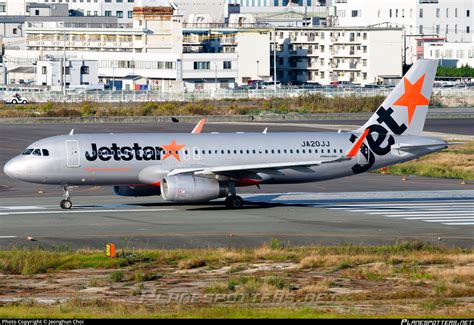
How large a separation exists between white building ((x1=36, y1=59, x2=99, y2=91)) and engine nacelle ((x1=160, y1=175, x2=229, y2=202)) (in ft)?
425

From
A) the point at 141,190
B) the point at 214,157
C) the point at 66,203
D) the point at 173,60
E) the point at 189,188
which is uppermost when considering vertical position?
the point at 173,60

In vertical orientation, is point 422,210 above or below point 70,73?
below

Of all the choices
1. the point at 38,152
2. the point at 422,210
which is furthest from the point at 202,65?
the point at 38,152

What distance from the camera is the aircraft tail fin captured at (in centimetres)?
5922

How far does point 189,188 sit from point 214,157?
3.43 metres

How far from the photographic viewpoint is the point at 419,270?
37.1m

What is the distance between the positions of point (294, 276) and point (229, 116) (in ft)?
291

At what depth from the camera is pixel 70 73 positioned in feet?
605

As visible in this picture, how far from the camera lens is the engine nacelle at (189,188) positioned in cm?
5244

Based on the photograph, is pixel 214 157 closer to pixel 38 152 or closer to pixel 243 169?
pixel 243 169

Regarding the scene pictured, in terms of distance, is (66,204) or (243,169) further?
(66,204)

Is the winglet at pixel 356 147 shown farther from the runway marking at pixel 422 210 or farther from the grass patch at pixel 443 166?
the grass patch at pixel 443 166

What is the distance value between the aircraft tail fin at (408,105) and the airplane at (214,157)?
0.05 m

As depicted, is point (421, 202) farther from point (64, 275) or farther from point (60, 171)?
point (64, 275)
